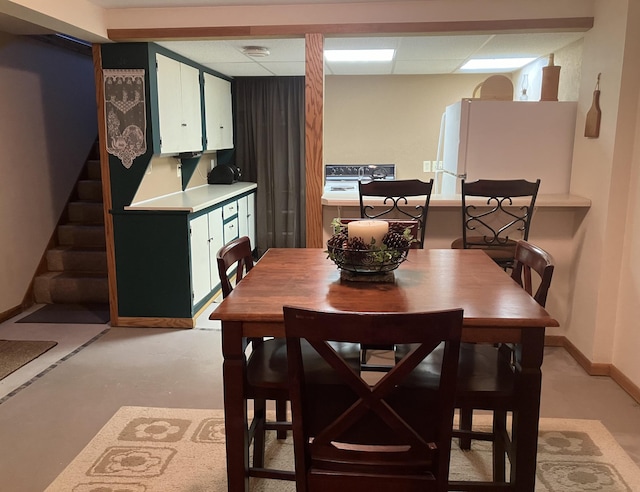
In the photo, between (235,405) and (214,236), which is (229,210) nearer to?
(214,236)

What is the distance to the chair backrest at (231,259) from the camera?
1983 millimetres

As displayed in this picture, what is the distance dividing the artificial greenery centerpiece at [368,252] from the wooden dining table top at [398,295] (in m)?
0.06

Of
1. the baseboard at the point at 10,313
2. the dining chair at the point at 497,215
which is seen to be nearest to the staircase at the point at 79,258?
the baseboard at the point at 10,313

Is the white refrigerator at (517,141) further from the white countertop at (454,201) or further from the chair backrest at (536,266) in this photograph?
the chair backrest at (536,266)

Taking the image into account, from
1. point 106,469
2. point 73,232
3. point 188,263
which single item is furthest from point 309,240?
point 73,232

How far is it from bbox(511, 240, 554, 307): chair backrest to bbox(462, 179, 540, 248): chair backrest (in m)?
0.98

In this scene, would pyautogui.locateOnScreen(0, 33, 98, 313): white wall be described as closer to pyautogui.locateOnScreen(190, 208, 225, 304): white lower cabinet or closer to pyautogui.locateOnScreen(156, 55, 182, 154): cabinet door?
pyautogui.locateOnScreen(156, 55, 182, 154): cabinet door

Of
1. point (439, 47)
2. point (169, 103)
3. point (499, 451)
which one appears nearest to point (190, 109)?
point (169, 103)

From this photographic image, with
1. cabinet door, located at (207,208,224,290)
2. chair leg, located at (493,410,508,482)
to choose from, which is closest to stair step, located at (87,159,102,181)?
cabinet door, located at (207,208,224,290)

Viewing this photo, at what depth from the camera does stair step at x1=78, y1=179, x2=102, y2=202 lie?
505cm

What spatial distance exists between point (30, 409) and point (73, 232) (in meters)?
2.38

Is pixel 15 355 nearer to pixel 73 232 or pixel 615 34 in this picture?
pixel 73 232

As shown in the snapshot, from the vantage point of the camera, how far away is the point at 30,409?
273cm

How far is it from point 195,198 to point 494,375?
127 inches
